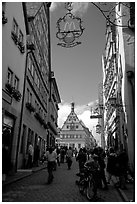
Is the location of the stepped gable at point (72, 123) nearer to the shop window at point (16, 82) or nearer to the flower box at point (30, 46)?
the flower box at point (30, 46)

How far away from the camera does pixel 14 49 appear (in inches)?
576

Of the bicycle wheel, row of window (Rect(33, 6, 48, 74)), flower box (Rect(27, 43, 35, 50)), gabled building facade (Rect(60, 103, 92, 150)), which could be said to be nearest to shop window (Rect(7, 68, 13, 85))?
flower box (Rect(27, 43, 35, 50))

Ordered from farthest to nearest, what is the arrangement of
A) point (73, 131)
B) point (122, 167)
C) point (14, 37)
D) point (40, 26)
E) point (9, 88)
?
point (73, 131), point (40, 26), point (14, 37), point (9, 88), point (122, 167)

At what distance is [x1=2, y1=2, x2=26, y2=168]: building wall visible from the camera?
12727 mm

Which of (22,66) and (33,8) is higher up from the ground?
(33,8)

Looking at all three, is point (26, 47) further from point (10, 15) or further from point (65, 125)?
point (65, 125)

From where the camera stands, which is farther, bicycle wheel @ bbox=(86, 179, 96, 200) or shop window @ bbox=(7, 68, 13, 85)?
shop window @ bbox=(7, 68, 13, 85)

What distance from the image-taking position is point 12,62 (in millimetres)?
14242

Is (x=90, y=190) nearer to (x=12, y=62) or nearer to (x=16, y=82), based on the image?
(x=12, y=62)

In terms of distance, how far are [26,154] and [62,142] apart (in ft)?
223

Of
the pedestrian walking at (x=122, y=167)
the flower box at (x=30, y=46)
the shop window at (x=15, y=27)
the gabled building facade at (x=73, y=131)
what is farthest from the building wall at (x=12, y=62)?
the gabled building facade at (x=73, y=131)

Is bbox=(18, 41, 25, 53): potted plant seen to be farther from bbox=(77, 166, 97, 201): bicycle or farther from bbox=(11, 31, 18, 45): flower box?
bbox=(77, 166, 97, 201): bicycle

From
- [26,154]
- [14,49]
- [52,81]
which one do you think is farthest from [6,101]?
Answer: [52,81]

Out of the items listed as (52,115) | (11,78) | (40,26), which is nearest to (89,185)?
(11,78)
